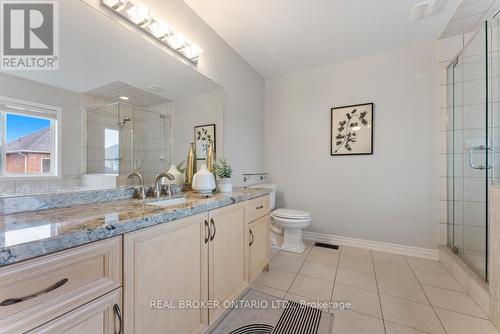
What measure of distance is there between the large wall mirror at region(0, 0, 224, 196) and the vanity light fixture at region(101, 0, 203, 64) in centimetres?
6

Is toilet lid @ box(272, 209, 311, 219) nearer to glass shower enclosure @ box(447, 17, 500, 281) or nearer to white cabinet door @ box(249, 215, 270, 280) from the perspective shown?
white cabinet door @ box(249, 215, 270, 280)

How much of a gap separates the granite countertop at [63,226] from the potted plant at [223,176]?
0.70 m

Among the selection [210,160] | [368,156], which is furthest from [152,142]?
[368,156]

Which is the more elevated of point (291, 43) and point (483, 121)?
point (291, 43)

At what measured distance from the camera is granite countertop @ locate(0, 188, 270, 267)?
0.54 metres

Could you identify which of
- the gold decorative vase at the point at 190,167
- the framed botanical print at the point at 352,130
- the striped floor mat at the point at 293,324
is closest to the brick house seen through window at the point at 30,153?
the gold decorative vase at the point at 190,167

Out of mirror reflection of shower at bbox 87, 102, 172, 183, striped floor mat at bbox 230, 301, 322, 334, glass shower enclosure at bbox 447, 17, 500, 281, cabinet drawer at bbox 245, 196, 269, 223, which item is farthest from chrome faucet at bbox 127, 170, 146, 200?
glass shower enclosure at bbox 447, 17, 500, 281

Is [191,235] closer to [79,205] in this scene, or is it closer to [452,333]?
[79,205]

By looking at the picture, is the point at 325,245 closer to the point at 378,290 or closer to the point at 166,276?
the point at 378,290

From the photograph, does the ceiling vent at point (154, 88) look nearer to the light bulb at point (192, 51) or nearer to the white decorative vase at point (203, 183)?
the light bulb at point (192, 51)

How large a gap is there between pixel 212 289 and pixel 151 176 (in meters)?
0.91

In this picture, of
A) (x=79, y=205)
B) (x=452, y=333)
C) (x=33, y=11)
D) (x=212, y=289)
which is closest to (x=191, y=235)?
(x=212, y=289)

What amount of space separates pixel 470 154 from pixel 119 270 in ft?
9.24

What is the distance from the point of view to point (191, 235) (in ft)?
3.54
